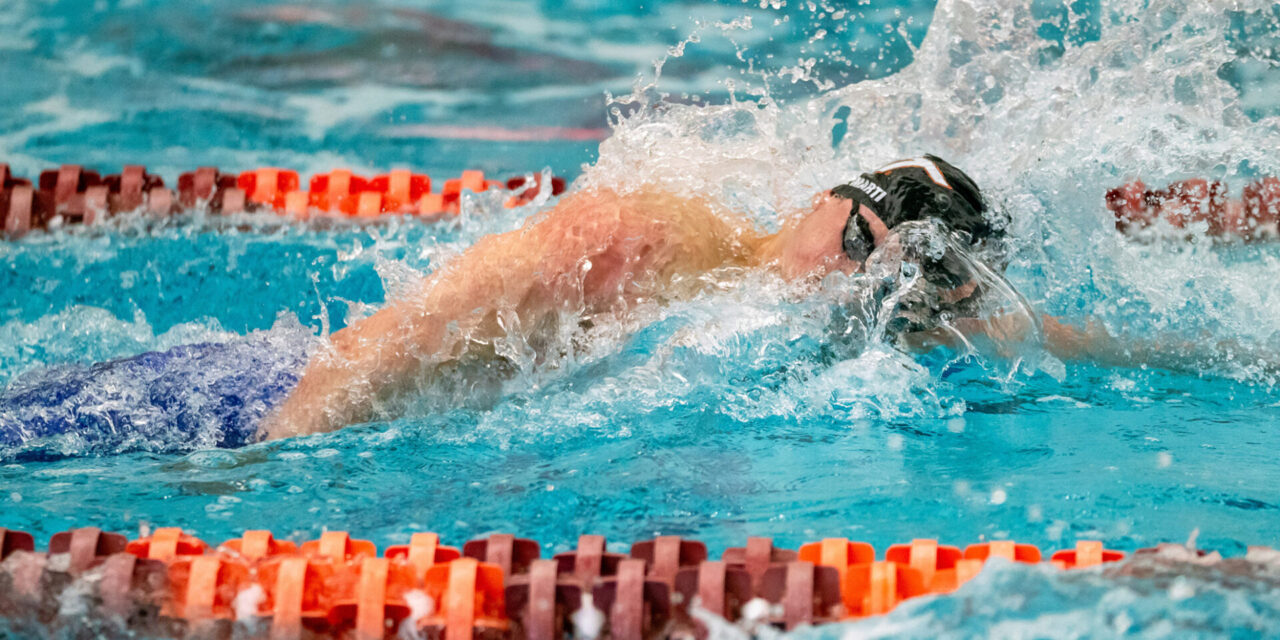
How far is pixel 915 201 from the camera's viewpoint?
203cm

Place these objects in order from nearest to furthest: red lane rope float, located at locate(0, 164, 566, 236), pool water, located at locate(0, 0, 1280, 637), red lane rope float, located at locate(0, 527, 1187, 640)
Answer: red lane rope float, located at locate(0, 527, 1187, 640)
pool water, located at locate(0, 0, 1280, 637)
red lane rope float, located at locate(0, 164, 566, 236)

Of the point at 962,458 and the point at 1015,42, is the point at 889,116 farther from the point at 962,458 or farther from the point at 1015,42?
the point at 962,458

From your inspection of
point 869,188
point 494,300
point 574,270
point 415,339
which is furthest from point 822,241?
point 415,339

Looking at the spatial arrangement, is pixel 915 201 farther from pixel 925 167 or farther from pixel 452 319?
pixel 452 319

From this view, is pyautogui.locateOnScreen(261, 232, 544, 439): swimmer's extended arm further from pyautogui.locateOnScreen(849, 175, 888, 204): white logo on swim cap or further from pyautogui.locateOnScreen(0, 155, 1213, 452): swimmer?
pyautogui.locateOnScreen(849, 175, 888, 204): white logo on swim cap

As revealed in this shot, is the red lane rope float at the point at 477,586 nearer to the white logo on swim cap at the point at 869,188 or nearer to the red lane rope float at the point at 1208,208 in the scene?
the white logo on swim cap at the point at 869,188

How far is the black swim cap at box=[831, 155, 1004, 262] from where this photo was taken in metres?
2.03

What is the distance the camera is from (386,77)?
18.5ft

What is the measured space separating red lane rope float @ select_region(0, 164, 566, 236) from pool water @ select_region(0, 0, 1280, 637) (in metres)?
0.09

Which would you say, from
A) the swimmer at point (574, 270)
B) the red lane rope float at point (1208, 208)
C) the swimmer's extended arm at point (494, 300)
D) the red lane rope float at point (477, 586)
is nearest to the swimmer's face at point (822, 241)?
the swimmer at point (574, 270)

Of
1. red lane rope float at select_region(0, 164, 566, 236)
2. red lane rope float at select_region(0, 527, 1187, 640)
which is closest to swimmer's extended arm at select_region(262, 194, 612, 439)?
red lane rope float at select_region(0, 527, 1187, 640)

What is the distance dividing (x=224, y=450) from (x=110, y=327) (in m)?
1.20

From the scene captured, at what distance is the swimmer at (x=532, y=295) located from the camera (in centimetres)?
205

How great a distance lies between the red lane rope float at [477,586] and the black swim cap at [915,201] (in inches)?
34.5
